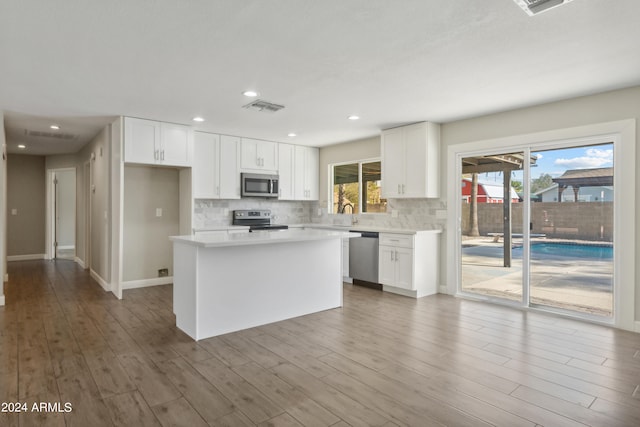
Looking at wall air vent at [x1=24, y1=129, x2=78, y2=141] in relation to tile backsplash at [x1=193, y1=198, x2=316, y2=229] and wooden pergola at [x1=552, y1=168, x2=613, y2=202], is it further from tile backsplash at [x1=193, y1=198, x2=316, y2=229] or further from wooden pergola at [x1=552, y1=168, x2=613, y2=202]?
wooden pergola at [x1=552, y1=168, x2=613, y2=202]

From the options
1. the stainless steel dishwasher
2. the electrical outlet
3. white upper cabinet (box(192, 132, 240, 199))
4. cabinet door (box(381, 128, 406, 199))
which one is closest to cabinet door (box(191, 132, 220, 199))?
white upper cabinet (box(192, 132, 240, 199))

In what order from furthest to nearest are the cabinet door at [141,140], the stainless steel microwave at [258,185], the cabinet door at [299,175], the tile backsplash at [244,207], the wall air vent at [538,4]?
the cabinet door at [299,175]
the stainless steel microwave at [258,185]
the tile backsplash at [244,207]
the cabinet door at [141,140]
the wall air vent at [538,4]

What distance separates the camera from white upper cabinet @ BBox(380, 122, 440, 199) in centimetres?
496

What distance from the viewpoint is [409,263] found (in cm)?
484

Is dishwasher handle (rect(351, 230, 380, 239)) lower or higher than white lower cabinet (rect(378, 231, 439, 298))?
higher

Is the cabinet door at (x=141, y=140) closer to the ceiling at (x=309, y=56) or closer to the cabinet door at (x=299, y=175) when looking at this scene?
the ceiling at (x=309, y=56)

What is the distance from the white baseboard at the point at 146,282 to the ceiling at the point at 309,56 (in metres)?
2.35

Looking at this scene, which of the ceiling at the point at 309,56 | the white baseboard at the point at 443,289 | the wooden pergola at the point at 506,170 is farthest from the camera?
the white baseboard at the point at 443,289

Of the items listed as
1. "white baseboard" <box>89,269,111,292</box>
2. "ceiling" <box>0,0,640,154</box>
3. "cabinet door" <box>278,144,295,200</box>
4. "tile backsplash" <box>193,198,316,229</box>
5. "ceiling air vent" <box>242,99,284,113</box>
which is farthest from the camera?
"cabinet door" <box>278,144,295,200</box>

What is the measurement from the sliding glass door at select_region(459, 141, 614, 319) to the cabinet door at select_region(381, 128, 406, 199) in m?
0.82

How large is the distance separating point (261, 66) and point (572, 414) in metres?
3.16

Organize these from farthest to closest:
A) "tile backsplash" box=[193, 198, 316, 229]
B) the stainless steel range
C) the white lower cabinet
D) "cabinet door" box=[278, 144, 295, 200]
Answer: "cabinet door" box=[278, 144, 295, 200] → the stainless steel range → "tile backsplash" box=[193, 198, 316, 229] → the white lower cabinet

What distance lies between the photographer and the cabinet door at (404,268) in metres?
4.84

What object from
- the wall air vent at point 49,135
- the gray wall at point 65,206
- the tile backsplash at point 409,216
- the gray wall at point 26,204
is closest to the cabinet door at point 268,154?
the tile backsplash at point 409,216
